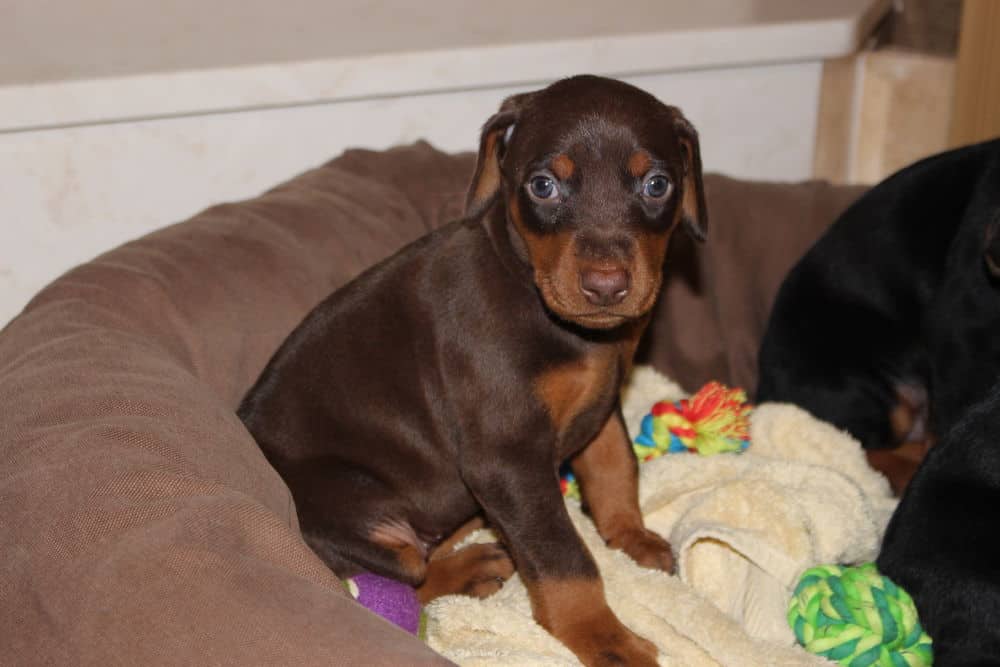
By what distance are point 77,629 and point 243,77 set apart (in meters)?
2.80

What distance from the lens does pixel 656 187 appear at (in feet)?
9.38

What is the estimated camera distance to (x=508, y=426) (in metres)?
2.93

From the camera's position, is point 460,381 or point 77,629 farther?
point 460,381

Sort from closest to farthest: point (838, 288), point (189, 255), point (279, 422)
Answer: point (279, 422)
point (189, 255)
point (838, 288)

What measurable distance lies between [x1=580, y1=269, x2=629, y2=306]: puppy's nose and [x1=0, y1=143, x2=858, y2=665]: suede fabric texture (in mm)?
849

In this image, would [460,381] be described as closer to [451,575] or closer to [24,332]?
[451,575]

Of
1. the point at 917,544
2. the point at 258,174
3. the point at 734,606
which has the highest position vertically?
the point at 258,174

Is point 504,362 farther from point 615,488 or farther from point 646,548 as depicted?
point 646,548

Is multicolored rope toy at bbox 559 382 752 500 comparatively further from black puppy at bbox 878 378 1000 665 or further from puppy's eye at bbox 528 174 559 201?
puppy's eye at bbox 528 174 559 201

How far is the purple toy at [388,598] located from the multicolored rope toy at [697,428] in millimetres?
952

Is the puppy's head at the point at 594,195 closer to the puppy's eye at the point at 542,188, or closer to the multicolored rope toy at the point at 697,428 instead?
the puppy's eye at the point at 542,188

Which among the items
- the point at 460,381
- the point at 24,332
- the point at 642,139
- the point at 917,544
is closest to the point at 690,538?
the point at 917,544

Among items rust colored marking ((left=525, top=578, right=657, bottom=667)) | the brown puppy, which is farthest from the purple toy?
rust colored marking ((left=525, top=578, right=657, bottom=667))

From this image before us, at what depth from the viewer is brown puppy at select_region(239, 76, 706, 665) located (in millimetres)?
2783
